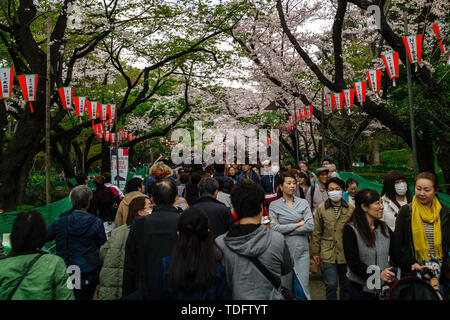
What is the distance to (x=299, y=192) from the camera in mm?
7082

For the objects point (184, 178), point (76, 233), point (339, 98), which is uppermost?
point (339, 98)

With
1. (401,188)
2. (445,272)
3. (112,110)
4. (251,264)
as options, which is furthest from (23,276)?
(112,110)

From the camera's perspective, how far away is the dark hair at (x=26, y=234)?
2627 mm

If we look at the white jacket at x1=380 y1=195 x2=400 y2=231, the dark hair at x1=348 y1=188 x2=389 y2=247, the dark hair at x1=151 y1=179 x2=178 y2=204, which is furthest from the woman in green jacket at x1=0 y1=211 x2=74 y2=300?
the white jacket at x1=380 y1=195 x2=400 y2=231

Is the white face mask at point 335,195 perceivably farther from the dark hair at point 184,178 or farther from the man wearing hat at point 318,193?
the dark hair at point 184,178

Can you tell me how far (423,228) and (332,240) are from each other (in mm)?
1147

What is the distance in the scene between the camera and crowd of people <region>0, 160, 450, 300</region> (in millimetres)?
2420

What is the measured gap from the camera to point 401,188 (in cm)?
465

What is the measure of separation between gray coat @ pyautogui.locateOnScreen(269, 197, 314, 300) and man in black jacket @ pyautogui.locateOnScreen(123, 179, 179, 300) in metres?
1.77

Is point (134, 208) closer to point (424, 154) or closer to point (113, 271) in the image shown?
point (113, 271)

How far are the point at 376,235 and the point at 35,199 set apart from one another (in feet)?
53.4

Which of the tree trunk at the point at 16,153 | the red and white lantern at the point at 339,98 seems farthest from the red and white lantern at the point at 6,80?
the red and white lantern at the point at 339,98

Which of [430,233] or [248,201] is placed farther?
[430,233]
